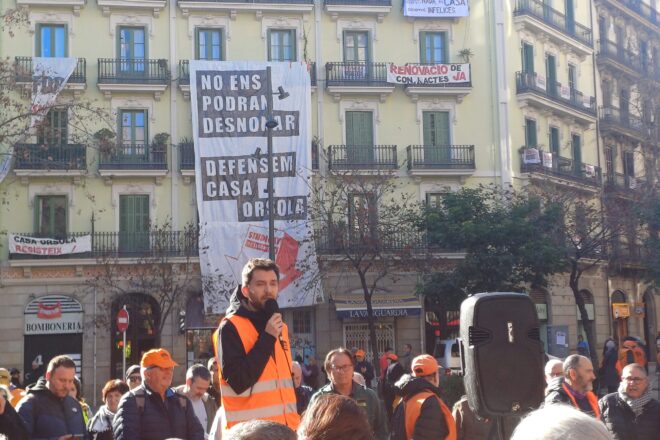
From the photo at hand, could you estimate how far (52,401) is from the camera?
26.8 feet

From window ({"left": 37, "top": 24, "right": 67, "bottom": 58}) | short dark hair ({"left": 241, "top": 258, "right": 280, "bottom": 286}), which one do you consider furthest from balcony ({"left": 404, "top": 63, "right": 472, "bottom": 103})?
short dark hair ({"left": 241, "top": 258, "right": 280, "bottom": 286})

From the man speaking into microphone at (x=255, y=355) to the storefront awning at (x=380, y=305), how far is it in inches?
1072

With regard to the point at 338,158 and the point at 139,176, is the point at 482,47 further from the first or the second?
the point at 139,176

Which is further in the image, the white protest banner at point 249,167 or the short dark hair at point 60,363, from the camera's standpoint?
the white protest banner at point 249,167

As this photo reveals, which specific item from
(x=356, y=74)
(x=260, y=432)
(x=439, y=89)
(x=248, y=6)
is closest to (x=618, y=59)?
(x=439, y=89)

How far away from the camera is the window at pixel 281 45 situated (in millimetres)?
34594

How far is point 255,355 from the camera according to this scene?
522 cm

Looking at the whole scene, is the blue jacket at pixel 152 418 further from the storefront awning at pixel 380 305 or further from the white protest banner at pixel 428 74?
the white protest banner at pixel 428 74

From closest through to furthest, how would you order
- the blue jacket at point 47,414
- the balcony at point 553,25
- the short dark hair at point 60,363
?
1. the blue jacket at point 47,414
2. the short dark hair at point 60,363
3. the balcony at point 553,25

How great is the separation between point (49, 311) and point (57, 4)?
34.8 feet

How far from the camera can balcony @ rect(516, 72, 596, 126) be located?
36.2 m

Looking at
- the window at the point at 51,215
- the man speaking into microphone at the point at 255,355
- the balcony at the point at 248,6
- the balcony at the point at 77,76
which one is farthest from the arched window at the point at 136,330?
the man speaking into microphone at the point at 255,355

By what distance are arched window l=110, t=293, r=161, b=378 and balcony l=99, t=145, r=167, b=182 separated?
13.6 ft

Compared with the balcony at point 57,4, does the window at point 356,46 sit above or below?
below
